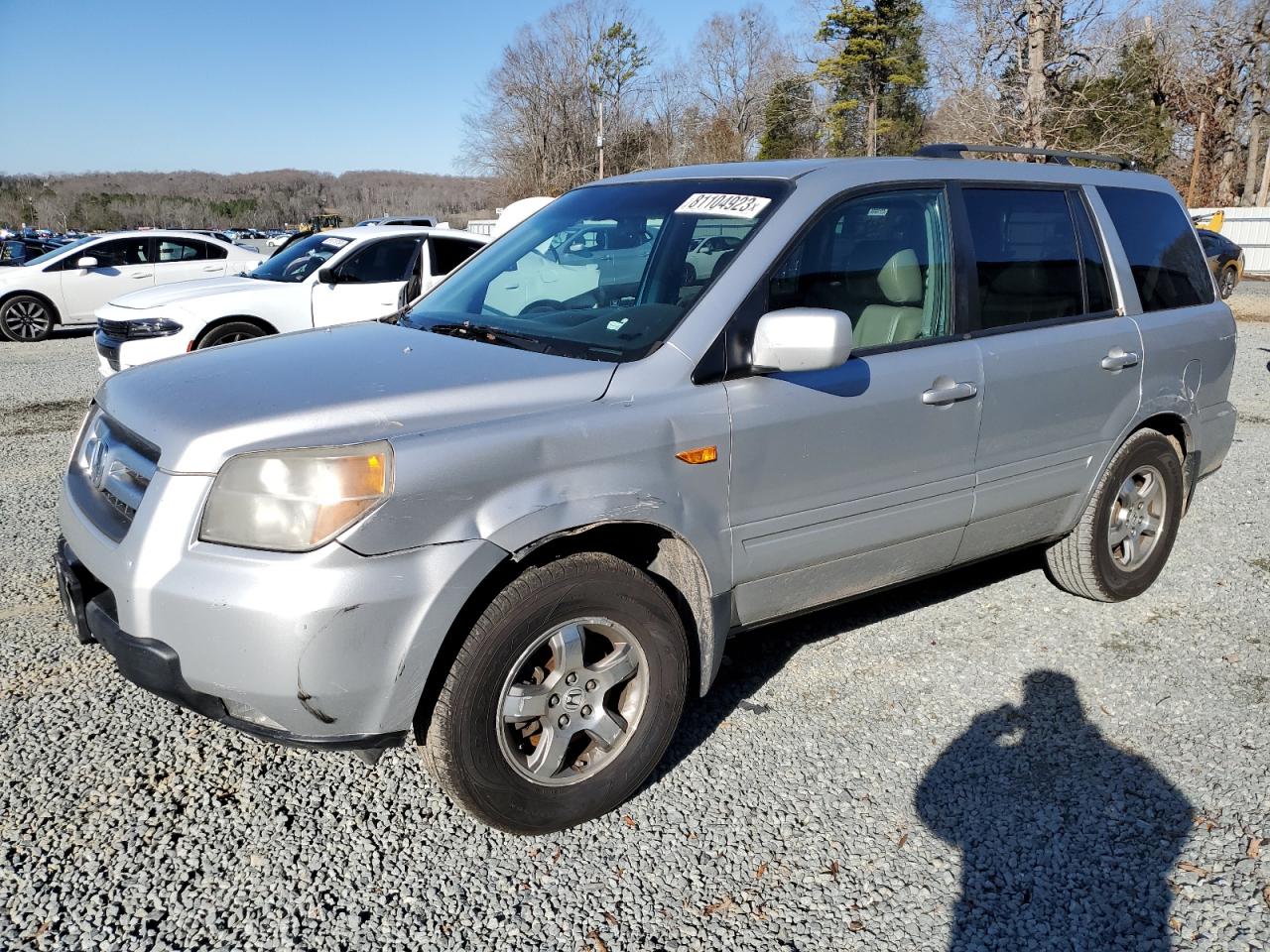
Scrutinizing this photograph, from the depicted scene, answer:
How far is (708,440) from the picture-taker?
2943mm

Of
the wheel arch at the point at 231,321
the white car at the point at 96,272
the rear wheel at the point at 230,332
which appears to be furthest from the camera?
the white car at the point at 96,272

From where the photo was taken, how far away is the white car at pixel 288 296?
29.7 ft

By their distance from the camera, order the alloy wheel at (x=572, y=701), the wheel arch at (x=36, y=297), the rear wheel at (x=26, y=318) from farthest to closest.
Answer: the rear wheel at (x=26, y=318)
the wheel arch at (x=36, y=297)
the alloy wheel at (x=572, y=701)

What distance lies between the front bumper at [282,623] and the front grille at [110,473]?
0.13 meters

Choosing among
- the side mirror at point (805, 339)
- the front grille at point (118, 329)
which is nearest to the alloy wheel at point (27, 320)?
the front grille at point (118, 329)

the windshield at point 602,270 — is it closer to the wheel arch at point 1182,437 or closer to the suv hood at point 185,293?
the wheel arch at point 1182,437

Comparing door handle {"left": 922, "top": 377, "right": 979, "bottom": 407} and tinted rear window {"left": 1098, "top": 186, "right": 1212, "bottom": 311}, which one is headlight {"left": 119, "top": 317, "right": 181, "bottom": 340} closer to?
door handle {"left": 922, "top": 377, "right": 979, "bottom": 407}

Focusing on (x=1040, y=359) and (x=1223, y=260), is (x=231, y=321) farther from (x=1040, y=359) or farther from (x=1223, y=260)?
(x=1223, y=260)

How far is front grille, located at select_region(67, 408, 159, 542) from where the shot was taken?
266cm

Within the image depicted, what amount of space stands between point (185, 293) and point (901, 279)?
8.06 meters

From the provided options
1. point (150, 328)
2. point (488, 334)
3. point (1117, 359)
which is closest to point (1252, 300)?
point (1117, 359)

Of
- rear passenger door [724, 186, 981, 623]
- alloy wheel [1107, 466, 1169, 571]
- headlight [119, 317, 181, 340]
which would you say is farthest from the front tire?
headlight [119, 317, 181, 340]

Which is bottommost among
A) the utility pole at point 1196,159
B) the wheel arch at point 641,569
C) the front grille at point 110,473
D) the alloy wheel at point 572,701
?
the alloy wheel at point 572,701

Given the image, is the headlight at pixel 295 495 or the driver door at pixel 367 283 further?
the driver door at pixel 367 283
